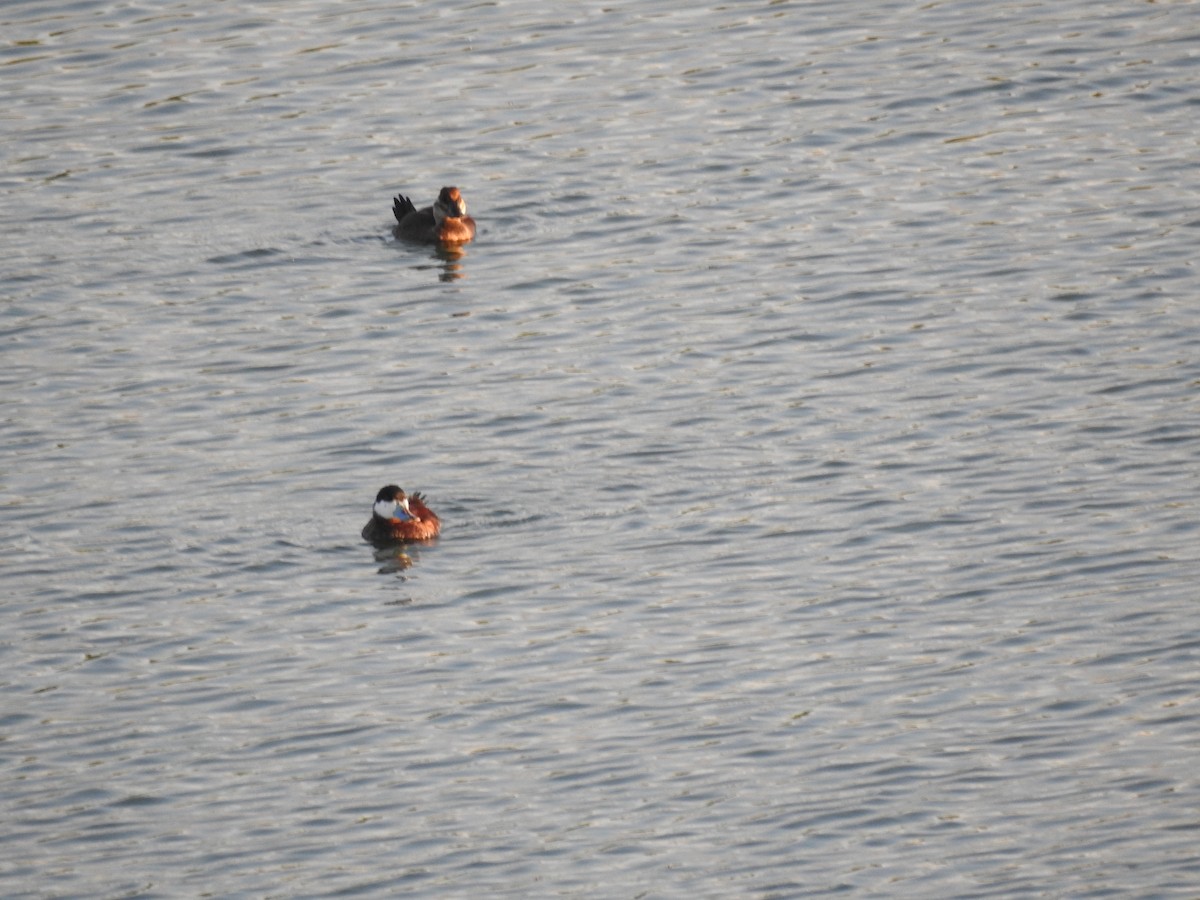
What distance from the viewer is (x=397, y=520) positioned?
16.5 meters

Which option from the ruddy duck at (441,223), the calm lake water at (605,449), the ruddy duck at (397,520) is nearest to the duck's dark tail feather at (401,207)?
the calm lake water at (605,449)

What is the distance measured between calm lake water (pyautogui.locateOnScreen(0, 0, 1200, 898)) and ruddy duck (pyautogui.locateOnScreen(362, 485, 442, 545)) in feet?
0.72

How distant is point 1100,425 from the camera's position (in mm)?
17703

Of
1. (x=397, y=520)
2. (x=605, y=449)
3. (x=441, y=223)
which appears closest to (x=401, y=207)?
(x=441, y=223)

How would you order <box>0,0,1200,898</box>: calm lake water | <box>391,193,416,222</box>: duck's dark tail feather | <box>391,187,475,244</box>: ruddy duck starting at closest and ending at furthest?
<box>0,0,1200,898</box>: calm lake water < <box>391,187,475,244</box>: ruddy duck < <box>391,193,416,222</box>: duck's dark tail feather

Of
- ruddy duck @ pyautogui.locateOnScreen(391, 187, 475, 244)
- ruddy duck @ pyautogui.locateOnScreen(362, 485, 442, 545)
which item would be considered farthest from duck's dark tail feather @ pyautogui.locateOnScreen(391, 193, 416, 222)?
ruddy duck @ pyautogui.locateOnScreen(362, 485, 442, 545)

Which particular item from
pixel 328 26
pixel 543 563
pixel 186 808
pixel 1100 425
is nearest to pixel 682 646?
pixel 543 563

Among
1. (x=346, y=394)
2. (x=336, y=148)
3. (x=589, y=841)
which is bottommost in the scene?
(x=589, y=841)

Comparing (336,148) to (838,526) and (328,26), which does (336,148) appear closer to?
(328,26)

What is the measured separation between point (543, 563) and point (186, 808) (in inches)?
149

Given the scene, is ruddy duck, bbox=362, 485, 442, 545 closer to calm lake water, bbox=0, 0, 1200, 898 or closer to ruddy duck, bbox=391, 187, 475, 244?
calm lake water, bbox=0, 0, 1200, 898

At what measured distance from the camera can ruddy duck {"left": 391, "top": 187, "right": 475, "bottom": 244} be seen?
2289 cm

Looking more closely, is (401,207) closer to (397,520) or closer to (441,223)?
(441,223)

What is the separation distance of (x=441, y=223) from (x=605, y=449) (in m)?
5.58
